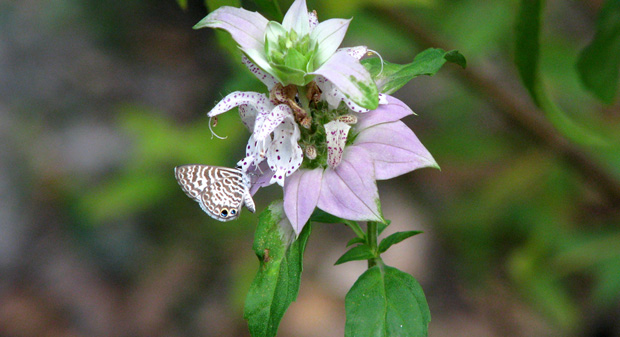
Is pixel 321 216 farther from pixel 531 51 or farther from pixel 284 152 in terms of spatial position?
pixel 531 51

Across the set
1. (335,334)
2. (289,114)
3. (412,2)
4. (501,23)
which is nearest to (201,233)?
(335,334)

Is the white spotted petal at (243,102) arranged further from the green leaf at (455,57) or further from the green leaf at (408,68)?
the green leaf at (455,57)

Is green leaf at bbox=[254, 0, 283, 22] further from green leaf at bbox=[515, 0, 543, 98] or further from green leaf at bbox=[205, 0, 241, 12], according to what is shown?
green leaf at bbox=[515, 0, 543, 98]

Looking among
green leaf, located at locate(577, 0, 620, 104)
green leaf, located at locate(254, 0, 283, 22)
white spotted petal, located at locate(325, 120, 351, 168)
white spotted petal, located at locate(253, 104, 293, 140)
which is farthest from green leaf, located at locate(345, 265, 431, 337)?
green leaf, located at locate(577, 0, 620, 104)

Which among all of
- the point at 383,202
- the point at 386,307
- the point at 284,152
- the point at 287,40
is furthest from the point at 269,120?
the point at 383,202

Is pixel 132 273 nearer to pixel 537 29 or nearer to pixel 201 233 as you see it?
pixel 201 233

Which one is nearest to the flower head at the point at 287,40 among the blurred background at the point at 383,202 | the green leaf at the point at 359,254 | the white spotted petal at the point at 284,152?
the white spotted petal at the point at 284,152
